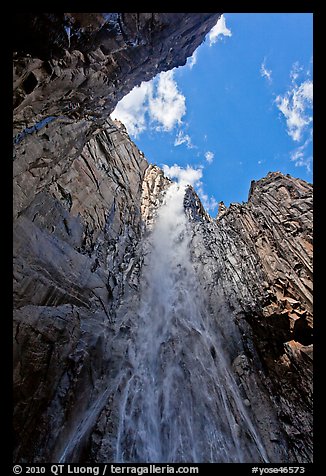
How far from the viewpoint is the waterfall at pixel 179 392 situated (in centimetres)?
836

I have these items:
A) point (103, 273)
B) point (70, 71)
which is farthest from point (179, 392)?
point (70, 71)

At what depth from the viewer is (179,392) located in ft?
33.4

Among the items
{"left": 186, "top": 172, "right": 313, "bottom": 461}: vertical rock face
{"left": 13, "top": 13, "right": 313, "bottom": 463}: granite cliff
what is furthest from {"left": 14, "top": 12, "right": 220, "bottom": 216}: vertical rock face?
{"left": 186, "top": 172, "right": 313, "bottom": 461}: vertical rock face

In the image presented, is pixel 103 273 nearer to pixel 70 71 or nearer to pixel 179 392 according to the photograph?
pixel 179 392

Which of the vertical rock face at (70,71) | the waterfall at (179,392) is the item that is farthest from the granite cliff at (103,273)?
the waterfall at (179,392)

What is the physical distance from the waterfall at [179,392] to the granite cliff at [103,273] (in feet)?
0.58

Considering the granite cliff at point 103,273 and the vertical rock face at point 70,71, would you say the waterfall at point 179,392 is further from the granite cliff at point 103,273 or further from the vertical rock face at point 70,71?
the vertical rock face at point 70,71

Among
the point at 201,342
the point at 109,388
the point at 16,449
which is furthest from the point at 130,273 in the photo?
the point at 16,449

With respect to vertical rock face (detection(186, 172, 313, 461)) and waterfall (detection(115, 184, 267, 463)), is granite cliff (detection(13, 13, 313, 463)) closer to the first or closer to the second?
vertical rock face (detection(186, 172, 313, 461))

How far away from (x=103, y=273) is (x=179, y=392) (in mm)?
5900

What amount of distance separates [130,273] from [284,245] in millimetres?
8489

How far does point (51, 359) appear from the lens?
786cm

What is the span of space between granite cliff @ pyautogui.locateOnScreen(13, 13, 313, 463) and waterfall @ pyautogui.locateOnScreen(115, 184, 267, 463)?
178mm
